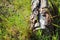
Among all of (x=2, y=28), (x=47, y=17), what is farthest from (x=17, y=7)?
(x=47, y=17)

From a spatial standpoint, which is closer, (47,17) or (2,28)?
(47,17)

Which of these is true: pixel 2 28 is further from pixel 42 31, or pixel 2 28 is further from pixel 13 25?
pixel 42 31

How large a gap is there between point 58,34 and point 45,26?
214mm

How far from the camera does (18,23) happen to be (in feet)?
10.2

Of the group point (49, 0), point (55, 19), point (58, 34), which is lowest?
point (58, 34)

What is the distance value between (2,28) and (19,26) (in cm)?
39

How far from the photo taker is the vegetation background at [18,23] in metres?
3.05

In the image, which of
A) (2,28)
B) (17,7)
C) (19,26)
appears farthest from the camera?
(17,7)

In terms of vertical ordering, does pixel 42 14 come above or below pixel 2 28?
above

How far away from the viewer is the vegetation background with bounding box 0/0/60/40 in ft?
10.00

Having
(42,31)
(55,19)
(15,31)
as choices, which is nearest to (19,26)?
(15,31)

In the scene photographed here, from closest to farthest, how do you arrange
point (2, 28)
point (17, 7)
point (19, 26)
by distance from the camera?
1. point (19, 26)
2. point (2, 28)
3. point (17, 7)

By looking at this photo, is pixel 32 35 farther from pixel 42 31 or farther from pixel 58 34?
pixel 58 34

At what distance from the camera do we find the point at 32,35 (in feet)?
10.2
